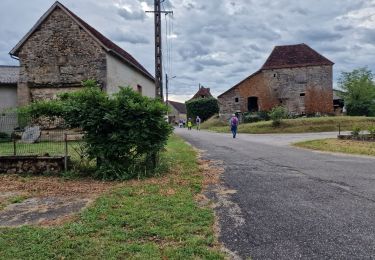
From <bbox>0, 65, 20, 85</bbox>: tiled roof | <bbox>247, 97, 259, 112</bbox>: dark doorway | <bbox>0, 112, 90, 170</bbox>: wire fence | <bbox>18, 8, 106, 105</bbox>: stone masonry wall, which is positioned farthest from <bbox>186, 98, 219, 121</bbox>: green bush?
<bbox>0, 112, 90, 170</bbox>: wire fence

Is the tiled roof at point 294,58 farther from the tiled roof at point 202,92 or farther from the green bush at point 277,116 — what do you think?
the tiled roof at point 202,92

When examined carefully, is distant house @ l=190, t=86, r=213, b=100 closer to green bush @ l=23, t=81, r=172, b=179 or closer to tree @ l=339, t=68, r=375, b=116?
tree @ l=339, t=68, r=375, b=116

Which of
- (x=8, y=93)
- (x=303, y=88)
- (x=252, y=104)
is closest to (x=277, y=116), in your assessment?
(x=252, y=104)

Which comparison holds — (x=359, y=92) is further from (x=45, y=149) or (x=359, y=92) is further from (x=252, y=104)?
(x=45, y=149)

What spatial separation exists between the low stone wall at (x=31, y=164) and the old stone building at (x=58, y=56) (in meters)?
13.1

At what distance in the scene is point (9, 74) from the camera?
90.5 feet

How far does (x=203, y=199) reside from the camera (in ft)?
23.4

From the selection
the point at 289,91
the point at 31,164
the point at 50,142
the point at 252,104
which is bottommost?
the point at 31,164

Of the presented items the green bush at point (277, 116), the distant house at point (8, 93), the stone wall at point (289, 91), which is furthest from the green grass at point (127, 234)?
the stone wall at point (289, 91)

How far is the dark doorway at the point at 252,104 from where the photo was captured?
149ft

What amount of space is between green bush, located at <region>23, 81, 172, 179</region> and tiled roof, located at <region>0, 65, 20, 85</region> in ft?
56.6

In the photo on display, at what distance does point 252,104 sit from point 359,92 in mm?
14743

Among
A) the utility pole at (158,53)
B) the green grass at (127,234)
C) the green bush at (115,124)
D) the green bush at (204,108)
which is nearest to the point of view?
the green grass at (127,234)

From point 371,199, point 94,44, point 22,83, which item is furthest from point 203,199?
point 22,83
